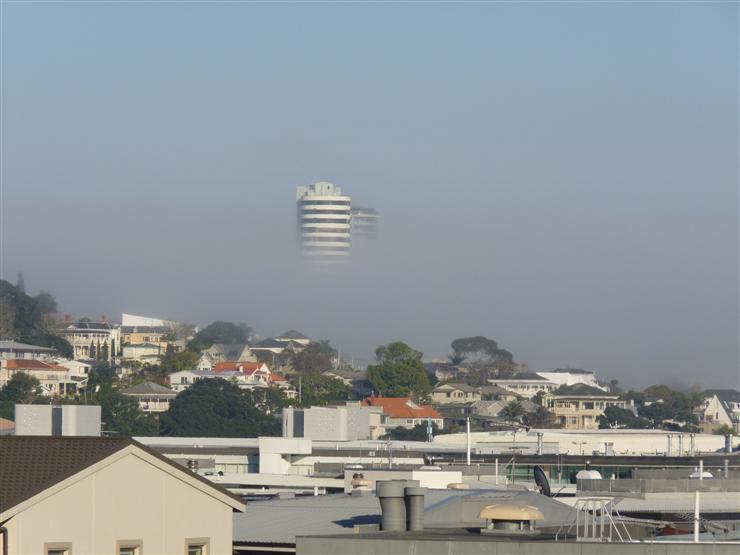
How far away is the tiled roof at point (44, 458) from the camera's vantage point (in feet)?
89.8

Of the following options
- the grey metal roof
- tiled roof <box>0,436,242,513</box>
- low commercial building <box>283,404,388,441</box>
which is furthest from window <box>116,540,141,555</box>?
low commercial building <box>283,404,388,441</box>

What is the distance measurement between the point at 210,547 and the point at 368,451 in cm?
9619

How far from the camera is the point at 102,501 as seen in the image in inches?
1099

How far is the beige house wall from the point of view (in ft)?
88.6

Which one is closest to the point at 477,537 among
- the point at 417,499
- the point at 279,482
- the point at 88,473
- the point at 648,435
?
the point at 417,499

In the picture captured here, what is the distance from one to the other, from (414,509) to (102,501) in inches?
251

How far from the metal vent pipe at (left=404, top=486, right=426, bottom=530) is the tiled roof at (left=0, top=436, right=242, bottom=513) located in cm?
536

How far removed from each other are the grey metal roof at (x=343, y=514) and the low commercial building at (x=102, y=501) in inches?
189

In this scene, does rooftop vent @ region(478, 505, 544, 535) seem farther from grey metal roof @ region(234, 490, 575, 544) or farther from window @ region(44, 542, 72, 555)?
window @ region(44, 542, 72, 555)

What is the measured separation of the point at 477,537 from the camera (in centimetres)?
2920

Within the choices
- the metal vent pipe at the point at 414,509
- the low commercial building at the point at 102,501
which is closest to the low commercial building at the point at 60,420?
the metal vent pipe at the point at 414,509

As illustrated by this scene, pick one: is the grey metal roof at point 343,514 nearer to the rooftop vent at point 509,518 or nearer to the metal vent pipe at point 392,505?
the metal vent pipe at point 392,505

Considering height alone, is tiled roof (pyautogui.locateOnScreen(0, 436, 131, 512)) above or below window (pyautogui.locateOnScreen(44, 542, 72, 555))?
above

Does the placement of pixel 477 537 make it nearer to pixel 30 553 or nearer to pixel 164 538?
pixel 164 538
